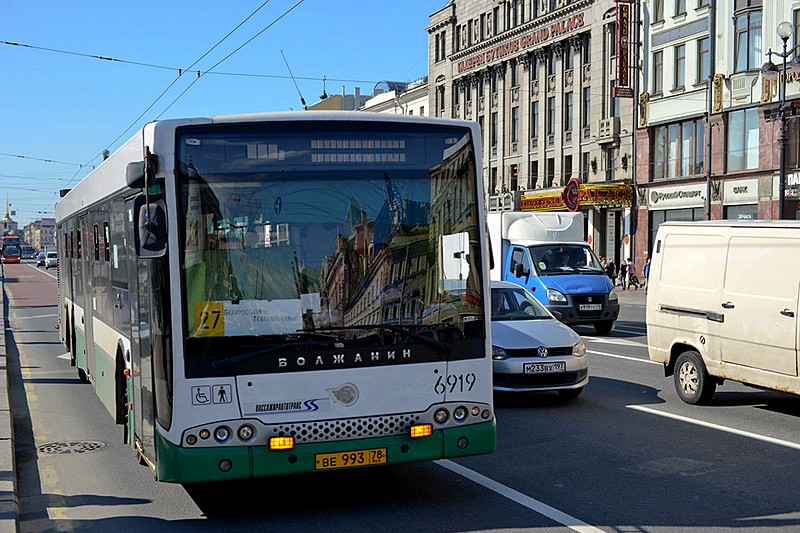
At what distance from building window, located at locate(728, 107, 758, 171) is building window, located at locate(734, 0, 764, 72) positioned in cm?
183

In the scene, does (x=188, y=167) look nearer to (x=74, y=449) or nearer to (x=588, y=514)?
(x=588, y=514)

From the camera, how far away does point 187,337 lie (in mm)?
6727

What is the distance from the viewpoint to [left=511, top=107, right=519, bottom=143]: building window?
59125 millimetres

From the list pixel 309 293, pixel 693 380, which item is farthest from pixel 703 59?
pixel 309 293

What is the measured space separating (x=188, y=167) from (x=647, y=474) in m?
4.53

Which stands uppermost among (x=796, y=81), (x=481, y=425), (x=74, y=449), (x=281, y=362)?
(x=796, y=81)

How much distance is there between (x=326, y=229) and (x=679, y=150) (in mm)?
39902

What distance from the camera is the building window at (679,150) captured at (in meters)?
42.9

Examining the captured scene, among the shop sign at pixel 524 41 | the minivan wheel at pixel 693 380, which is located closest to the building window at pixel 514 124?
the shop sign at pixel 524 41

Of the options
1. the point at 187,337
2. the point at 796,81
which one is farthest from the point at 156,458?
the point at 796,81

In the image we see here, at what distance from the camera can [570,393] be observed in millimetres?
12477

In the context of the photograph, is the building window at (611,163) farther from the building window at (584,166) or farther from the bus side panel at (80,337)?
the bus side panel at (80,337)

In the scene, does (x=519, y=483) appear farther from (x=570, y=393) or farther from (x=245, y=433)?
(x=570, y=393)

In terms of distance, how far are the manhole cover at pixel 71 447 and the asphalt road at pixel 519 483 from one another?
0.03 m
